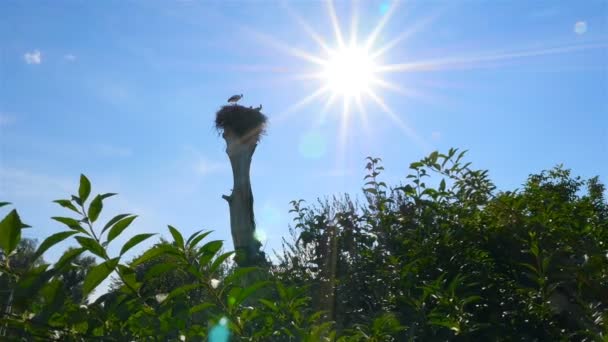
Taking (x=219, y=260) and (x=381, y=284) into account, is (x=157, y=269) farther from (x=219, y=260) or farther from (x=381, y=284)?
(x=381, y=284)

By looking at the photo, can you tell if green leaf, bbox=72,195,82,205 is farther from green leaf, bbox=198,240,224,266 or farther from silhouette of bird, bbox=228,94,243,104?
silhouette of bird, bbox=228,94,243,104

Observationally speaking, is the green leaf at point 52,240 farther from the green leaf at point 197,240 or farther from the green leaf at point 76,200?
the green leaf at point 197,240

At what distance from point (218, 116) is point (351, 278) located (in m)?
11.5

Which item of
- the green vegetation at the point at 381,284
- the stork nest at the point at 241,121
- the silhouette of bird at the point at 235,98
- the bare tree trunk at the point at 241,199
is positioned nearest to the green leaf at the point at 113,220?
the green vegetation at the point at 381,284

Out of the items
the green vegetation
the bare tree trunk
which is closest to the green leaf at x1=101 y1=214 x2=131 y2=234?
the green vegetation

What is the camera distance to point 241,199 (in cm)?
1176

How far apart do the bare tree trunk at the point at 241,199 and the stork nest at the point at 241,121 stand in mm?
619

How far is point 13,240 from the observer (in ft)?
3.43

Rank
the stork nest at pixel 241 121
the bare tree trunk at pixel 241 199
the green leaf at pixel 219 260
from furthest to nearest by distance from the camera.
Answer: the stork nest at pixel 241 121 < the bare tree trunk at pixel 241 199 < the green leaf at pixel 219 260

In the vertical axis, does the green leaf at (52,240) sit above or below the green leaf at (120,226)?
below

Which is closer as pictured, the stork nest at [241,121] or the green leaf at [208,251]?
the green leaf at [208,251]

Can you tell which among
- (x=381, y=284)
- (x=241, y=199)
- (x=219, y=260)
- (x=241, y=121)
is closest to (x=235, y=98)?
(x=241, y=121)

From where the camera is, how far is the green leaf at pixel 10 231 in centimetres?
103

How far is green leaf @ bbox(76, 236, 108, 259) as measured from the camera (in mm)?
1111
